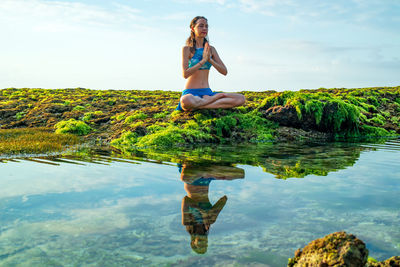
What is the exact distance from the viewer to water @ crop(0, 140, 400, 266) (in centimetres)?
273

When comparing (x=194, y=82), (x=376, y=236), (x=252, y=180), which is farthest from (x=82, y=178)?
(x=194, y=82)

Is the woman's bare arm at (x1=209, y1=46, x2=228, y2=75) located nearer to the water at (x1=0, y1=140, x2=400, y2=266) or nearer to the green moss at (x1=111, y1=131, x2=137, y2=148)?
the green moss at (x1=111, y1=131, x2=137, y2=148)

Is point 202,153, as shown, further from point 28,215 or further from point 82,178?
point 28,215

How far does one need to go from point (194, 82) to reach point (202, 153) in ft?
14.5

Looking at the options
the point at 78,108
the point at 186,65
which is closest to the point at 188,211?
the point at 186,65

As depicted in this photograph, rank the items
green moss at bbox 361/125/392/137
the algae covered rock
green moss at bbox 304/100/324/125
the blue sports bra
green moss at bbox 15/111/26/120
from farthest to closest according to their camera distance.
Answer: green moss at bbox 15/111/26/120, green moss at bbox 361/125/392/137, green moss at bbox 304/100/324/125, the blue sports bra, the algae covered rock

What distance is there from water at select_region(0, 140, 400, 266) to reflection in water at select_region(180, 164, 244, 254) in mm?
13

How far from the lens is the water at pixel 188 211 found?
2.73 metres

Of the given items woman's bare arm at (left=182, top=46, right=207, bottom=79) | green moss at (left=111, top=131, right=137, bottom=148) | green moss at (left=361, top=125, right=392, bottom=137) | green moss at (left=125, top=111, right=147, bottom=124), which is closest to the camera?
green moss at (left=111, top=131, right=137, bottom=148)

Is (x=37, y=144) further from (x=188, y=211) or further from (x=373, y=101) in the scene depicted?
(x=373, y=101)

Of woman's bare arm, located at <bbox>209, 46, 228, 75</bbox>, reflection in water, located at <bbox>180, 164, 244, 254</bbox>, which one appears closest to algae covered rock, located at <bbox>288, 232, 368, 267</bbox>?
reflection in water, located at <bbox>180, 164, 244, 254</bbox>

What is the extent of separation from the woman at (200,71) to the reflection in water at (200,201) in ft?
18.9

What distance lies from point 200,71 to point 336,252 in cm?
1019

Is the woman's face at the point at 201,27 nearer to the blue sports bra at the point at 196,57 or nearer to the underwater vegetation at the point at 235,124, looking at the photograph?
the blue sports bra at the point at 196,57
